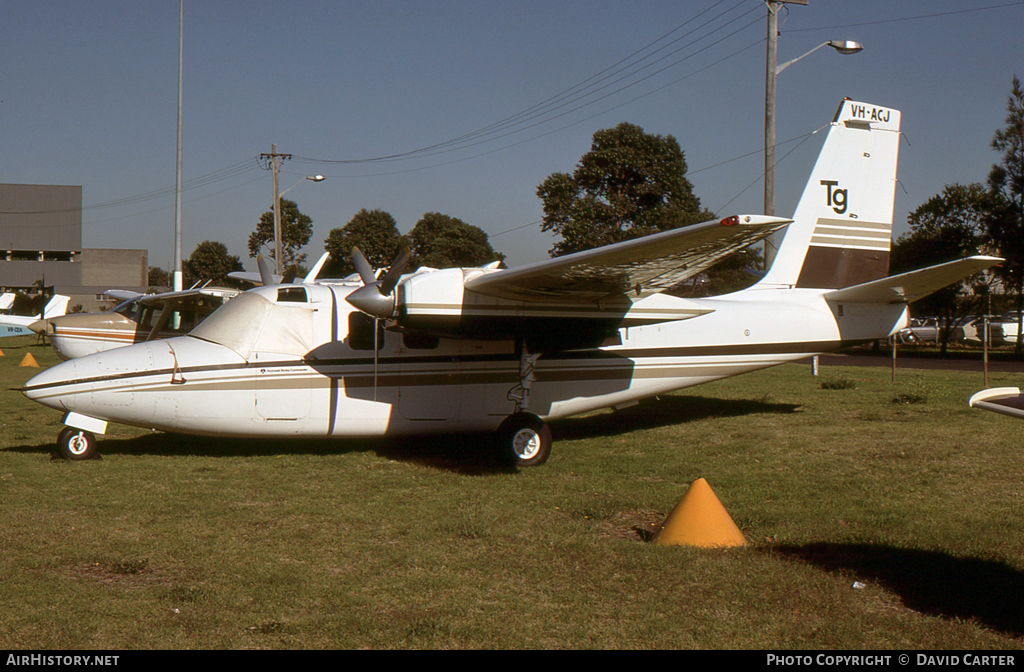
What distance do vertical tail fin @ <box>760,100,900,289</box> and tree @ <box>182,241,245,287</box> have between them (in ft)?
252

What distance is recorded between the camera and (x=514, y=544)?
650cm

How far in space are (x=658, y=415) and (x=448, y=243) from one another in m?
55.1

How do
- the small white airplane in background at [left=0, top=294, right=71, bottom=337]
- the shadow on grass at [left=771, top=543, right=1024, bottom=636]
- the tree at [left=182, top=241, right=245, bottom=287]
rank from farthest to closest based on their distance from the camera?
the tree at [left=182, top=241, right=245, bottom=287] < the small white airplane in background at [left=0, top=294, right=71, bottom=337] < the shadow on grass at [left=771, top=543, right=1024, bottom=636]

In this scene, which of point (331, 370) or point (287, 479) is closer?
point (287, 479)

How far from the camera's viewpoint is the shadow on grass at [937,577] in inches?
192

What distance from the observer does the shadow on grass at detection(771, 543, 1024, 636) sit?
4.87 metres

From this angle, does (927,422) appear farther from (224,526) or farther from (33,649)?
(33,649)

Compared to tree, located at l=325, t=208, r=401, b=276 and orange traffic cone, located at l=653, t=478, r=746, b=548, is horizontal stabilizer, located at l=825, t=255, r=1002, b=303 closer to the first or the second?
orange traffic cone, located at l=653, t=478, r=746, b=548

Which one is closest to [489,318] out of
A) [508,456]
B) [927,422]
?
[508,456]

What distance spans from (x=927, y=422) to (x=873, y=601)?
7.88m

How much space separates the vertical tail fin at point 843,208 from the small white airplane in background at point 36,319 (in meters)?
22.0

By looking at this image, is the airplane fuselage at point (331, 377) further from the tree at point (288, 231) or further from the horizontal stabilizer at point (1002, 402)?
the tree at point (288, 231)

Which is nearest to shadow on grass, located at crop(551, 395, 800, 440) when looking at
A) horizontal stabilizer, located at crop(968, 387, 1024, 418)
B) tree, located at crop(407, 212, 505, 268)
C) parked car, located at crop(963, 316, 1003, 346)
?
horizontal stabilizer, located at crop(968, 387, 1024, 418)

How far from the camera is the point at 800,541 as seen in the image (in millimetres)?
6465
